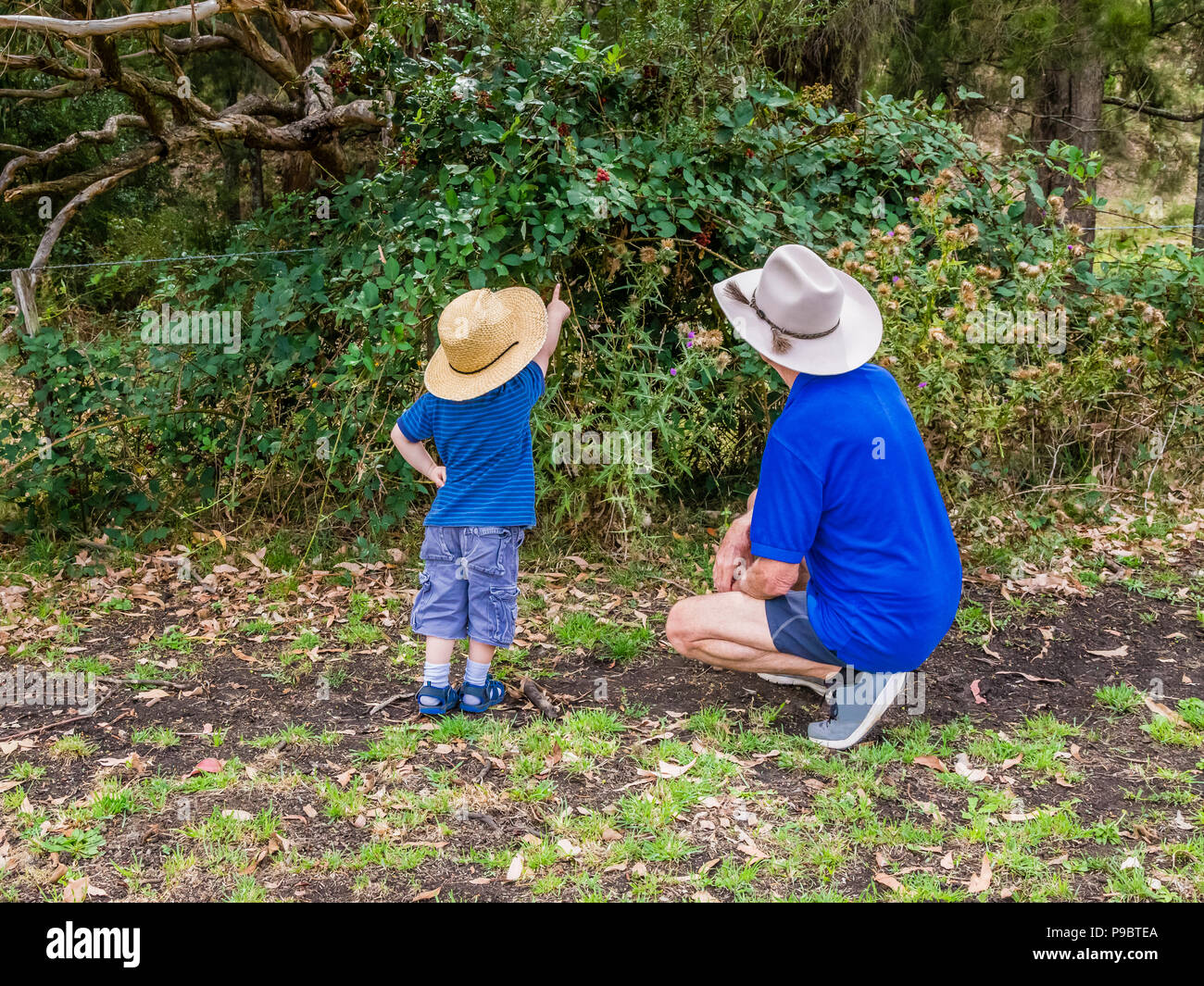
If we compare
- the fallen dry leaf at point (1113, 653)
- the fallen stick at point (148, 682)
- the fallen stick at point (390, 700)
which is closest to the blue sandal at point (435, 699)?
the fallen stick at point (390, 700)

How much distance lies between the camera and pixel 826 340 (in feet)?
9.96

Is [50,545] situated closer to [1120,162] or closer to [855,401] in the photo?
[855,401]

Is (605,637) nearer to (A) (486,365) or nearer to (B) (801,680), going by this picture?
(B) (801,680)

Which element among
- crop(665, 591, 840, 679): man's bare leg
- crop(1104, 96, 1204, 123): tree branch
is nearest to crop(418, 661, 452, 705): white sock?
crop(665, 591, 840, 679): man's bare leg

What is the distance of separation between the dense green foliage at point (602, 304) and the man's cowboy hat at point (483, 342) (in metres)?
0.96

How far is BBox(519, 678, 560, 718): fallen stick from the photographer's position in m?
3.58

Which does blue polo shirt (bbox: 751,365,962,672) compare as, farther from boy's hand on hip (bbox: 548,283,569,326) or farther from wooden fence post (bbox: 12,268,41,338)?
wooden fence post (bbox: 12,268,41,338)

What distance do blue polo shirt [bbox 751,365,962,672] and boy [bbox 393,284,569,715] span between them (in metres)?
0.87

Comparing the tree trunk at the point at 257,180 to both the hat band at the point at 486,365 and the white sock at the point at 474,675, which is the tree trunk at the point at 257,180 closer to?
the hat band at the point at 486,365

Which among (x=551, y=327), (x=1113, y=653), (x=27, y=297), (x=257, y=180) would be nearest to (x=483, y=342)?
(x=551, y=327)

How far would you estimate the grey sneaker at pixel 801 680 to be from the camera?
3.55 meters

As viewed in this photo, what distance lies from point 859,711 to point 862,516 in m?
0.71

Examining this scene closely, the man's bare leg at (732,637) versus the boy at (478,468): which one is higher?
the boy at (478,468)

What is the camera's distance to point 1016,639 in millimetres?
4082
